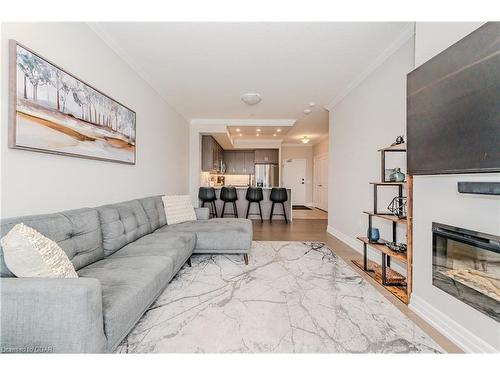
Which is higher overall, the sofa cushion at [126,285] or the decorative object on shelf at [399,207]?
the decorative object on shelf at [399,207]

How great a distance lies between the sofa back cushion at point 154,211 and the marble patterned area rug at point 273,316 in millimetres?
759

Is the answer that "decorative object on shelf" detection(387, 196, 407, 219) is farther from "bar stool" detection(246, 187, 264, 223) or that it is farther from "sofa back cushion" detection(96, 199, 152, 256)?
"bar stool" detection(246, 187, 264, 223)

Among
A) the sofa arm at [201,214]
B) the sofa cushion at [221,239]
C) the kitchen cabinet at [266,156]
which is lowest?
the sofa cushion at [221,239]

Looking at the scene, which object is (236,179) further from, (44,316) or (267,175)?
(44,316)

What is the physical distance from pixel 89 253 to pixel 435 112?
2672 mm

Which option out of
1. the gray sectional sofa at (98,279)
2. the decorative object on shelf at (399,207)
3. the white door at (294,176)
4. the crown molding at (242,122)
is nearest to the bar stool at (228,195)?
the crown molding at (242,122)

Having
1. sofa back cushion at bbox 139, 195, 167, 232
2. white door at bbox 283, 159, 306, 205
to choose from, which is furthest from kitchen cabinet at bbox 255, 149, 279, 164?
sofa back cushion at bbox 139, 195, 167, 232

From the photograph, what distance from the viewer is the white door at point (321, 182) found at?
813 centimetres

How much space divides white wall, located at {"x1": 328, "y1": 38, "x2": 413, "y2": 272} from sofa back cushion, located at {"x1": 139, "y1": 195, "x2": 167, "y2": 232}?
9.33ft

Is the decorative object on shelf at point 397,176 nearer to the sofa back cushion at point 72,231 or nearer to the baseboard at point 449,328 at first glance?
the baseboard at point 449,328

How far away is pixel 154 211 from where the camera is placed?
9.66ft

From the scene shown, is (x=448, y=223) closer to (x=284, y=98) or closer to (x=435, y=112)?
(x=435, y=112)
